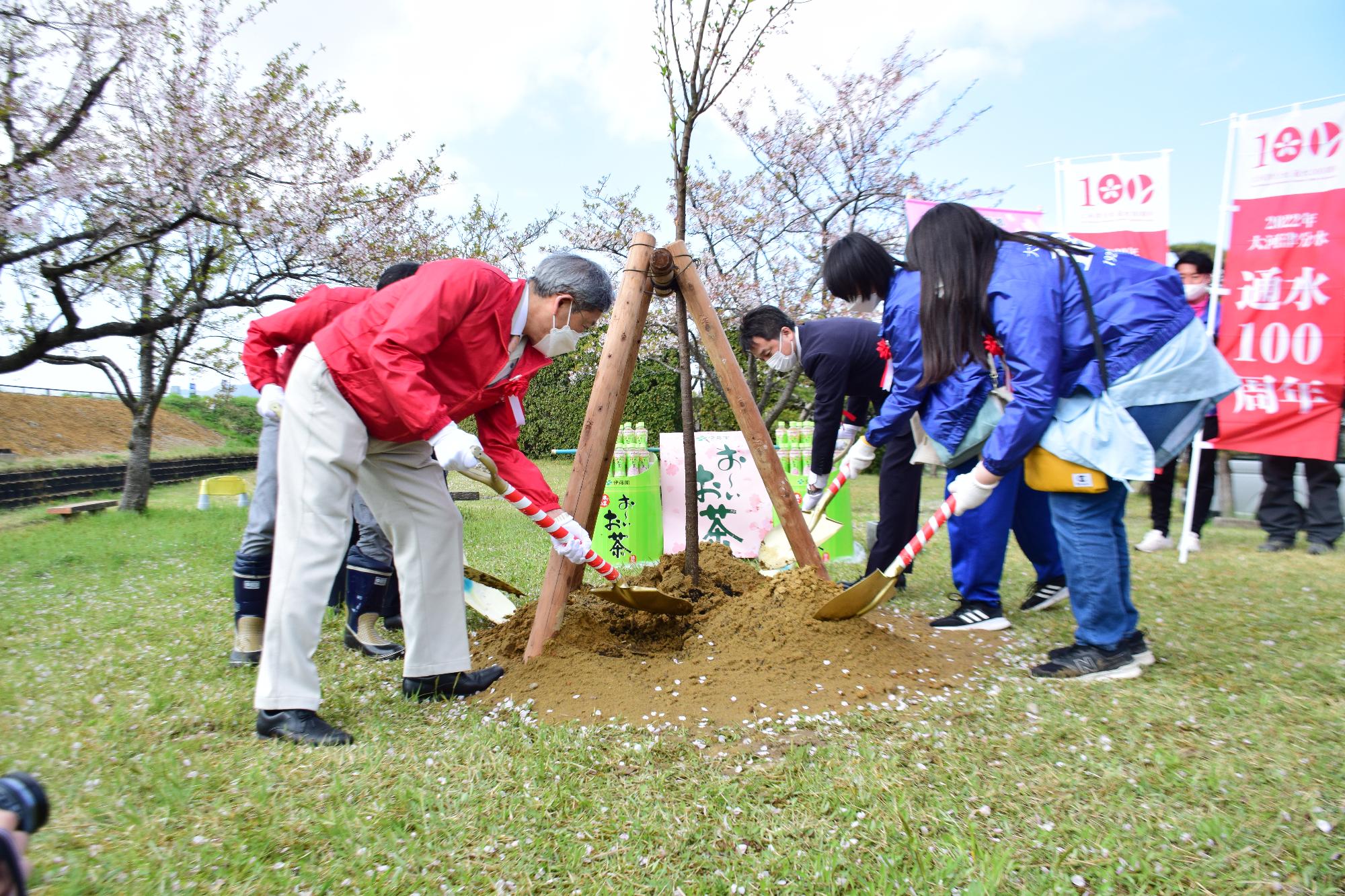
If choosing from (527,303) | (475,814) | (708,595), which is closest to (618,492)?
(708,595)

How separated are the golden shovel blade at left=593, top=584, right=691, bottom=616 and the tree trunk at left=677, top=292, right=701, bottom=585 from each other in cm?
35

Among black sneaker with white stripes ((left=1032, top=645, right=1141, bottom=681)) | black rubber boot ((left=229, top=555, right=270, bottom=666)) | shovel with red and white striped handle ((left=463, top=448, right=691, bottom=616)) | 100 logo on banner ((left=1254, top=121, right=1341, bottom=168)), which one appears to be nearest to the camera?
shovel with red and white striped handle ((left=463, top=448, right=691, bottom=616))

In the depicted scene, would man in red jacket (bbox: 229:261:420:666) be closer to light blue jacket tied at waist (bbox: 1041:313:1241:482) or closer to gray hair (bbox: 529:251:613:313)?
gray hair (bbox: 529:251:613:313)

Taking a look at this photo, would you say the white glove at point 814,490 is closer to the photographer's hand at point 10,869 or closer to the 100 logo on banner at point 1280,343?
the 100 logo on banner at point 1280,343

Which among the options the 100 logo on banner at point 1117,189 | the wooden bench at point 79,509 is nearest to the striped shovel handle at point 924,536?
the 100 logo on banner at point 1117,189

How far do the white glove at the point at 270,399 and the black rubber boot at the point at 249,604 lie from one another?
590 mm

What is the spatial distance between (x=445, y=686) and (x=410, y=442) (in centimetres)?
90

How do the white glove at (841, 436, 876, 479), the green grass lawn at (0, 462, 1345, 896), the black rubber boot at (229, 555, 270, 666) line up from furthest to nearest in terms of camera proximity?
the white glove at (841, 436, 876, 479)
the black rubber boot at (229, 555, 270, 666)
the green grass lawn at (0, 462, 1345, 896)

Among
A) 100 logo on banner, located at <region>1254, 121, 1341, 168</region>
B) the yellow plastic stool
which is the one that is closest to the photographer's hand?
100 logo on banner, located at <region>1254, 121, 1341, 168</region>

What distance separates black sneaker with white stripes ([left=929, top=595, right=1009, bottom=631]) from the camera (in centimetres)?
363

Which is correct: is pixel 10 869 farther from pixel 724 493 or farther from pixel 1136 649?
pixel 724 493

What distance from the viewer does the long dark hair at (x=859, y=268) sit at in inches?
127

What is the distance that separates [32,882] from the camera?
1542 millimetres

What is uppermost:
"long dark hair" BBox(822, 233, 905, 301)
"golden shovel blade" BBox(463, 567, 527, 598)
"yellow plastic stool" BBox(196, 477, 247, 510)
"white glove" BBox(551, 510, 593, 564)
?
"long dark hair" BBox(822, 233, 905, 301)
